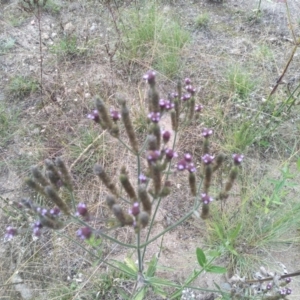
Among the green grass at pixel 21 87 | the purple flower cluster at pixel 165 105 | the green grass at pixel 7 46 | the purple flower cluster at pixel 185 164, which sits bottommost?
the green grass at pixel 21 87

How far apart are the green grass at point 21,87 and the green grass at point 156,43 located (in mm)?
690

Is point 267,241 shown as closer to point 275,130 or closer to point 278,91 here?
point 275,130

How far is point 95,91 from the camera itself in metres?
2.82

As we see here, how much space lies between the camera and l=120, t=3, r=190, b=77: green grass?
2.89 m

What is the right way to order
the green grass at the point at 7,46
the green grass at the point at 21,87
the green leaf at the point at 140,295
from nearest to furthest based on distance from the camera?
the green leaf at the point at 140,295
the green grass at the point at 21,87
the green grass at the point at 7,46

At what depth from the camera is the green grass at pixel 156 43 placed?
2.89 m

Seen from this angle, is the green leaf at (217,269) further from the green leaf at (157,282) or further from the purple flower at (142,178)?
the purple flower at (142,178)

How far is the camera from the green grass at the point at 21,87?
9.45 ft

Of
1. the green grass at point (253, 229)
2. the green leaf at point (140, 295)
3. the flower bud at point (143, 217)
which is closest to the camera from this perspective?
the flower bud at point (143, 217)

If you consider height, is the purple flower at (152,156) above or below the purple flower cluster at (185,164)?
above

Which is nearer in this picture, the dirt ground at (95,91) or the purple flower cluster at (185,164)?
the purple flower cluster at (185,164)

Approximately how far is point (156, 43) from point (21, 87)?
105 cm

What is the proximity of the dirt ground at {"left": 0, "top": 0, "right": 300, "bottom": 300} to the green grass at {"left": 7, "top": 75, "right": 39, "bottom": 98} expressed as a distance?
0.16 ft

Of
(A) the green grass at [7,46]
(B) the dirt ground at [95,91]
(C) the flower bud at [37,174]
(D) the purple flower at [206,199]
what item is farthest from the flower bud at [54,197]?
(A) the green grass at [7,46]
